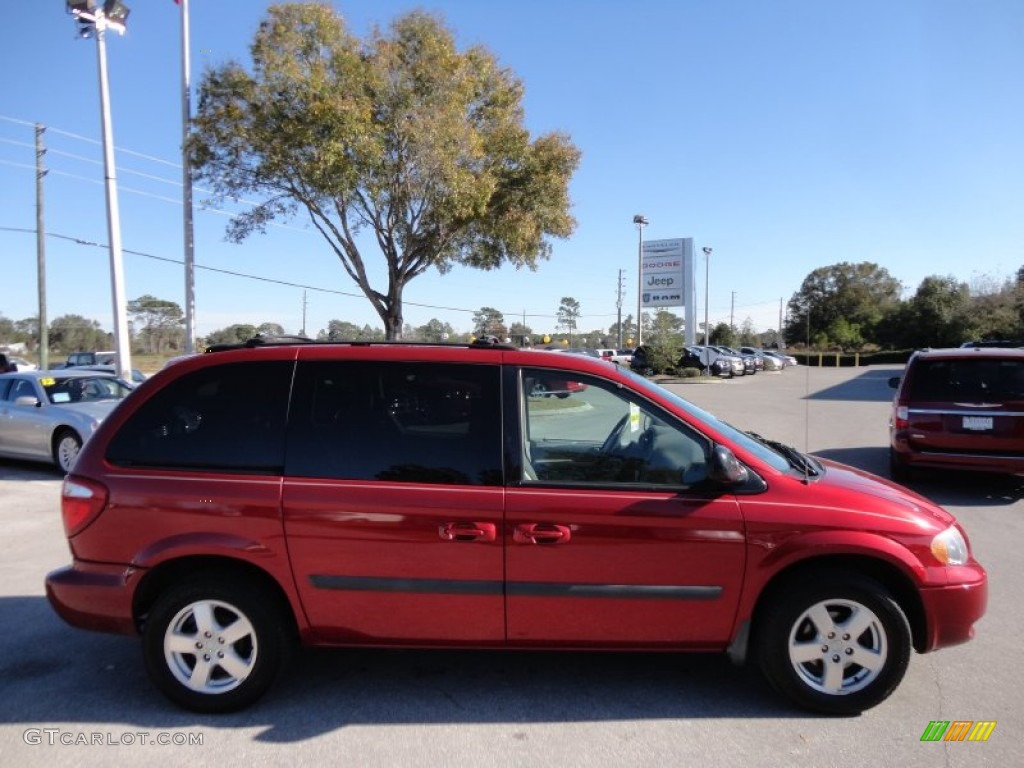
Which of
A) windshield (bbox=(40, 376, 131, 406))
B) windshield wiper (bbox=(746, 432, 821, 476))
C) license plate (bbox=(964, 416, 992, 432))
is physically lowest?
license plate (bbox=(964, 416, 992, 432))

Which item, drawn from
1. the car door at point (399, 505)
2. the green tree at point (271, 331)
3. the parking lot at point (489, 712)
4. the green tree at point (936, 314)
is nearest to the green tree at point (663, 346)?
the green tree at point (271, 331)

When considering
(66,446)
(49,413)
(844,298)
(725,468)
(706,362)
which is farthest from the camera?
(844,298)

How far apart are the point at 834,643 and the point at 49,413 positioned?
10445 millimetres

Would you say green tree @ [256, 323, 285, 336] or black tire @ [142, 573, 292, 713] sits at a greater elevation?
green tree @ [256, 323, 285, 336]

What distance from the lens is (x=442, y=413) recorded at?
11.4ft

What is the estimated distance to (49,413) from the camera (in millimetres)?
9922

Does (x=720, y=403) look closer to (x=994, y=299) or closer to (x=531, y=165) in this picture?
(x=531, y=165)

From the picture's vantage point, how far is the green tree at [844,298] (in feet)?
290

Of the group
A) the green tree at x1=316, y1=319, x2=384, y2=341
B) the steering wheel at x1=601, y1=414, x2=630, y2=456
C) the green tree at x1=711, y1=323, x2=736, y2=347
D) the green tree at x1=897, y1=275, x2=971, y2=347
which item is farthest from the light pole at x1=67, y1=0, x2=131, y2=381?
the green tree at x1=897, y1=275, x2=971, y2=347

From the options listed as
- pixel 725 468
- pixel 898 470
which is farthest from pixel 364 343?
pixel 898 470

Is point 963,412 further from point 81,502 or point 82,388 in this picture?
point 82,388

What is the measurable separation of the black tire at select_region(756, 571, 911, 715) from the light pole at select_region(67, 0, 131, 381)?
43.9ft

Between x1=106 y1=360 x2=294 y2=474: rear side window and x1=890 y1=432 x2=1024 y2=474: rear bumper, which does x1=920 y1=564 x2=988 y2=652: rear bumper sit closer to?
x1=106 y1=360 x2=294 y2=474: rear side window

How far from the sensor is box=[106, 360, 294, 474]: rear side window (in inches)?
136
